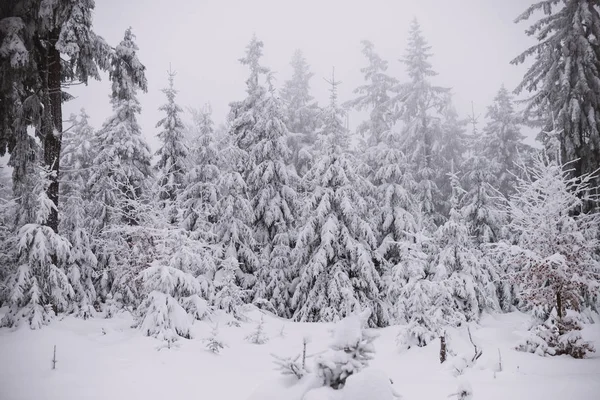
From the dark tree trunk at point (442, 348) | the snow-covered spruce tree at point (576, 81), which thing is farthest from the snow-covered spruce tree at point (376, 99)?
the dark tree trunk at point (442, 348)

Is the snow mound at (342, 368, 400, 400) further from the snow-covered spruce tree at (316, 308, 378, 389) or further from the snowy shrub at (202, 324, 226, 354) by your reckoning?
the snowy shrub at (202, 324, 226, 354)

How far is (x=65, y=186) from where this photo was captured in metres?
22.0

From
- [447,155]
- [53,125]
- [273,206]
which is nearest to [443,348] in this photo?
[273,206]

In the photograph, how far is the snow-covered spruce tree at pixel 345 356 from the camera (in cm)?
352

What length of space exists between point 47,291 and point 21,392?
428 centimetres

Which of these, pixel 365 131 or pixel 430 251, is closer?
pixel 430 251

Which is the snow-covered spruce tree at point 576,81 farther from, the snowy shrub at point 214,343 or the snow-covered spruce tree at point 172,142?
the snow-covered spruce tree at point 172,142

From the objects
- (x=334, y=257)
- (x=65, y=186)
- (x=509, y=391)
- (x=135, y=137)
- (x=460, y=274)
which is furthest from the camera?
(x=65, y=186)

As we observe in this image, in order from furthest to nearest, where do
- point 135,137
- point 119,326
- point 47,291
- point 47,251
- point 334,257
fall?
point 135,137
point 334,257
point 119,326
point 47,291
point 47,251

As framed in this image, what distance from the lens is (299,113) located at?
85.2 feet

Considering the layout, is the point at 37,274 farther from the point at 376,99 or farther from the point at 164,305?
the point at 376,99

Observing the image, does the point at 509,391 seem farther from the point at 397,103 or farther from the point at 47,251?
the point at 397,103

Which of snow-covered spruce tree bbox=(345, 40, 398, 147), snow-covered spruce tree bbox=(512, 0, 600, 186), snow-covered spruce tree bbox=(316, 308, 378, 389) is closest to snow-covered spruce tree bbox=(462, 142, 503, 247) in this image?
snow-covered spruce tree bbox=(512, 0, 600, 186)

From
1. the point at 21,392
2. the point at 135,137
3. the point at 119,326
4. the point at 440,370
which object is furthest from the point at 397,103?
the point at 21,392
